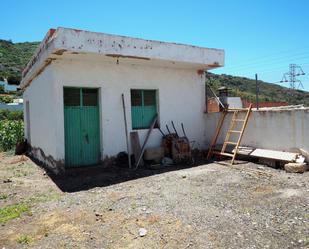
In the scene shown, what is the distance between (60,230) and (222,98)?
834cm

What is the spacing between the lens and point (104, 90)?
29.6 feet

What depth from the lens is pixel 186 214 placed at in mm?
4887

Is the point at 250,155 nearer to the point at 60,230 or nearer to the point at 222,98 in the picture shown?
the point at 222,98

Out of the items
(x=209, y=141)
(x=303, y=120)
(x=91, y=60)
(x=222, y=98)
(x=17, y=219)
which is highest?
(x=91, y=60)

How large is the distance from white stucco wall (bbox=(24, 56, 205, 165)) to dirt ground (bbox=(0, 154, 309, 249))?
1.40 metres

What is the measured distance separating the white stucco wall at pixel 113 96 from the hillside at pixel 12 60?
5228 centimetres

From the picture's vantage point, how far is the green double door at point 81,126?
28.5ft

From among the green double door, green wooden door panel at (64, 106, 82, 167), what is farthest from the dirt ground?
the green double door

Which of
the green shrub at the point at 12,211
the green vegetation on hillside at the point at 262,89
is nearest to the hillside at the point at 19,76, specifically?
the green vegetation on hillside at the point at 262,89

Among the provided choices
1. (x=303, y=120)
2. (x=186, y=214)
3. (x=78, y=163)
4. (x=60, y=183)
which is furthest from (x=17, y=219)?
(x=303, y=120)

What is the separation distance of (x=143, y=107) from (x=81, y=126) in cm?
221

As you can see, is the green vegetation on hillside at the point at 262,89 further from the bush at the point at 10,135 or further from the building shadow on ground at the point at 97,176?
the building shadow on ground at the point at 97,176

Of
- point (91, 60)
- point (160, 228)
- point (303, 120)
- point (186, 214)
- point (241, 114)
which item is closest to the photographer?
point (160, 228)

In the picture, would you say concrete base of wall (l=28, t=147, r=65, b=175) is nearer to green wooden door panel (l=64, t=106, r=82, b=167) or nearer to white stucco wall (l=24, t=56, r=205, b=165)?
white stucco wall (l=24, t=56, r=205, b=165)
